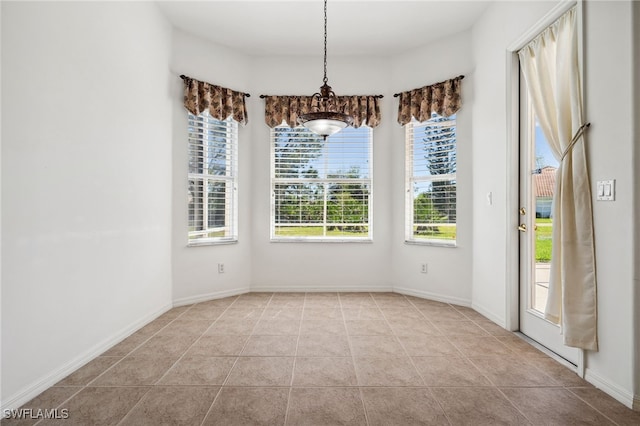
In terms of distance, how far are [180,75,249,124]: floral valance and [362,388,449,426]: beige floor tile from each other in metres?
3.30

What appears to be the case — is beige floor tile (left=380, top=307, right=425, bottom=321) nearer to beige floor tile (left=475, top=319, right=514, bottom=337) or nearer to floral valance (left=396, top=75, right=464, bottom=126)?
beige floor tile (left=475, top=319, right=514, bottom=337)

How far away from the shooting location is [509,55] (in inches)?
120

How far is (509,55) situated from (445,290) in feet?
8.28

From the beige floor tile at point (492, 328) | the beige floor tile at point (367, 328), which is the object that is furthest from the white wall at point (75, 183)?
the beige floor tile at point (492, 328)

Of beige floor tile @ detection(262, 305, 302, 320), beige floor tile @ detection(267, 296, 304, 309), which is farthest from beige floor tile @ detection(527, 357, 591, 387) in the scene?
beige floor tile @ detection(267, 296, 304, 309)

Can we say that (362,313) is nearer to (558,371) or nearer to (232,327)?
(232,327)

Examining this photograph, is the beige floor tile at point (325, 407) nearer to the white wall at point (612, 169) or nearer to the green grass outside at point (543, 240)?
the white wall at point (612, 169)

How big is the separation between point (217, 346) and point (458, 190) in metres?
2.98

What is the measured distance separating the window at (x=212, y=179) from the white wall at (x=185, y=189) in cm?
9

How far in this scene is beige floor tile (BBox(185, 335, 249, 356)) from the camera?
256cm

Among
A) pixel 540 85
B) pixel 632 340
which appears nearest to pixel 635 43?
pixel 540 85

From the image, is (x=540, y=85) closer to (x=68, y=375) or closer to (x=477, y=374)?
(x=477, y=374)

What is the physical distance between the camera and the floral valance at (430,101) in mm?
3777

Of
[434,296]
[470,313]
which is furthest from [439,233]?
[470,313]
